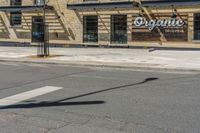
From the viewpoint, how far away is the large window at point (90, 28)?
34.3 metres

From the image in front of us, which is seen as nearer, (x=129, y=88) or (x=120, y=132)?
(x=120, y=132)

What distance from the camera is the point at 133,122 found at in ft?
27.3

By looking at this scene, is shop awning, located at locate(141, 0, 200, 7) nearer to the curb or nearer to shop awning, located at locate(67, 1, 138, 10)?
shop awning, located at locate(67, 1, 138, 10)

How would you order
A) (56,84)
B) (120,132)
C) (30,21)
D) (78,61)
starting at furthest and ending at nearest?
(30,21), (78,61), (56,84), (120,132)

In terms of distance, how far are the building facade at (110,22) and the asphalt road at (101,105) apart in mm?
14775

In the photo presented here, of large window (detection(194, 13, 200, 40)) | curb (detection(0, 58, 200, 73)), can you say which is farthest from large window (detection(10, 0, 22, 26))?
curb (detection(0, 58, 200, 73))

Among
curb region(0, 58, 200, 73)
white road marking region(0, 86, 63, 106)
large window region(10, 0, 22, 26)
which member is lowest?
white road marking region(0, 86, 63, 106)

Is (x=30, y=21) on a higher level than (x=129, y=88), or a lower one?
higher

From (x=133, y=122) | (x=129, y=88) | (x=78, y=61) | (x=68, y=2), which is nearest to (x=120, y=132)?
(x=133, y=122)

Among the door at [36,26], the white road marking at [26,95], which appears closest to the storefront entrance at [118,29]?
the door at [36,26]

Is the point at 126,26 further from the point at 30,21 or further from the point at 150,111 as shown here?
the point at 150,111

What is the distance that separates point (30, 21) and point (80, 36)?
5.28 m

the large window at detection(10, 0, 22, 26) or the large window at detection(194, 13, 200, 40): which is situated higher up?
the large window at detection(10, 0, 22, 26)

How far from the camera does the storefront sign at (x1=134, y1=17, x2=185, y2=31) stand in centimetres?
3032
